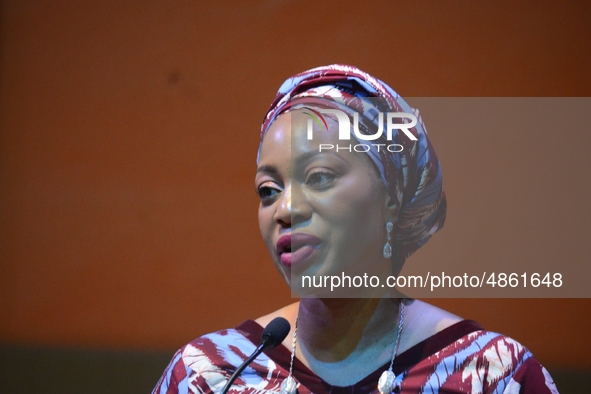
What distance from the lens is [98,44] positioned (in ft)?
6.86

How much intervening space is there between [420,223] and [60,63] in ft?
3.77

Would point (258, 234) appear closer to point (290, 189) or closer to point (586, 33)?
point (290, 189)

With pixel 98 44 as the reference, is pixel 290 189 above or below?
below

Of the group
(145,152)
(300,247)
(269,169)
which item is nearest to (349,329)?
(300,247)

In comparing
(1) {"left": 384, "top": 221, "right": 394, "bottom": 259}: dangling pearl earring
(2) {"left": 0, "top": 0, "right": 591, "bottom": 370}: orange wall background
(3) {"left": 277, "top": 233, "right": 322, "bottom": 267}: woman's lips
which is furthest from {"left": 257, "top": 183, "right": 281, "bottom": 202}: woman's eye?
(2) {"left": 0, "top": 0, "right": 591, "bottom": 370}: orange wall background

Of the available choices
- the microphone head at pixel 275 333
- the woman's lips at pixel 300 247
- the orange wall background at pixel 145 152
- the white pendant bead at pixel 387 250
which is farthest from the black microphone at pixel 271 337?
the orange wall background at pixel 145 152

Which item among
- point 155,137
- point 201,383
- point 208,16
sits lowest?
point 201,383

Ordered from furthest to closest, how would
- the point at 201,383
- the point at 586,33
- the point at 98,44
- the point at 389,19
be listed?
the point at 98,44, the point at 389,19, the point at 586,33, the point at 201,383

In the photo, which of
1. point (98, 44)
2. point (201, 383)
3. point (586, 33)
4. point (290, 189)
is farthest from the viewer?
point (98, 44)

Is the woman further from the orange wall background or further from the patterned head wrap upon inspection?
the orange wall background

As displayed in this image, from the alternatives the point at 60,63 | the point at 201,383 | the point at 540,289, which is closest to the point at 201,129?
the point at 60,63

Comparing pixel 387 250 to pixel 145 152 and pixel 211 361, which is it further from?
pixel 145 152

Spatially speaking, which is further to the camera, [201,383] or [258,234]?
[258,234]

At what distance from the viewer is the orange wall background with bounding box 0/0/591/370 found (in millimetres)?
2008
